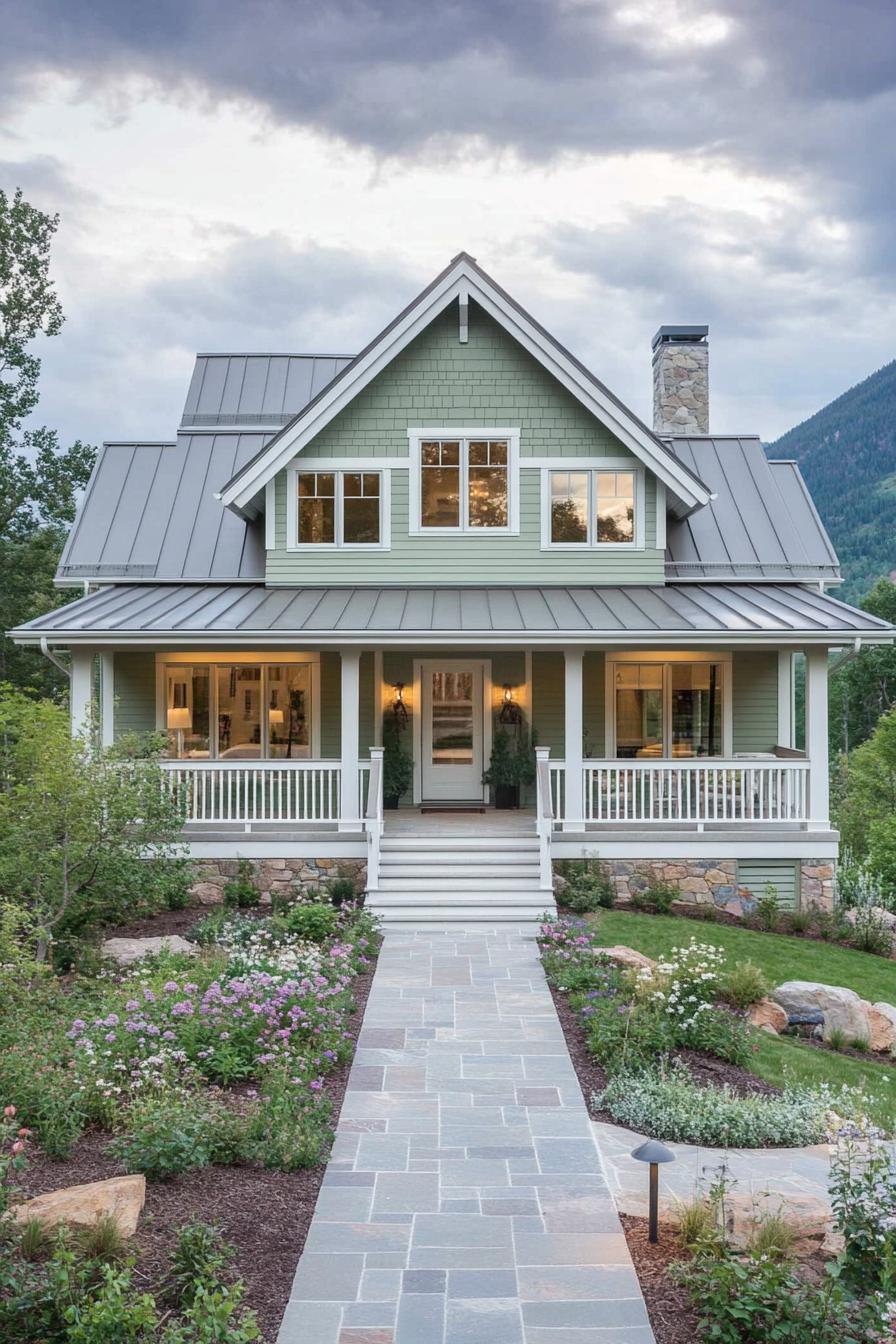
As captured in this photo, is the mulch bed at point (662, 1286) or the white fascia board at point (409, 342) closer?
the mulch bed at point (662, 1286)

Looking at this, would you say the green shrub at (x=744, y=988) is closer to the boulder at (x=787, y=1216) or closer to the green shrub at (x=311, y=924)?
the boulder at (x=787, y=1216)

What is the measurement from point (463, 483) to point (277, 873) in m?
6.50

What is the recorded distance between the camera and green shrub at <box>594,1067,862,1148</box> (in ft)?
21.2

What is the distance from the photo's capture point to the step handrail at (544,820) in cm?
1284

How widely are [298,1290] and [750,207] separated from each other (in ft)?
183

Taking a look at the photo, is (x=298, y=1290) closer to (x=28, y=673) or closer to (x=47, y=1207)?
(x=47, y=1207)

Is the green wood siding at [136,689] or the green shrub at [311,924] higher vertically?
the green wood siding at [136,689]

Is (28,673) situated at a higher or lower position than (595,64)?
lower

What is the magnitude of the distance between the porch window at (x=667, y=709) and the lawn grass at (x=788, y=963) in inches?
157

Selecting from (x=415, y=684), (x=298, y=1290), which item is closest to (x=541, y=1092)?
(x=298, y=1290)

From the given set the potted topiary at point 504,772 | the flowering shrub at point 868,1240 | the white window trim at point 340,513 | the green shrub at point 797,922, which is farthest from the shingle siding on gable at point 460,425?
the flowering shrub at point 868,1240

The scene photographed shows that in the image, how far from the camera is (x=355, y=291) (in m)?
43.3

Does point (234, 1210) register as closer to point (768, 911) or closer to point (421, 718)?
point (768, 911)

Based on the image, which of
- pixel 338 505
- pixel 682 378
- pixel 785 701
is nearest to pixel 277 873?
pixel 338 505
